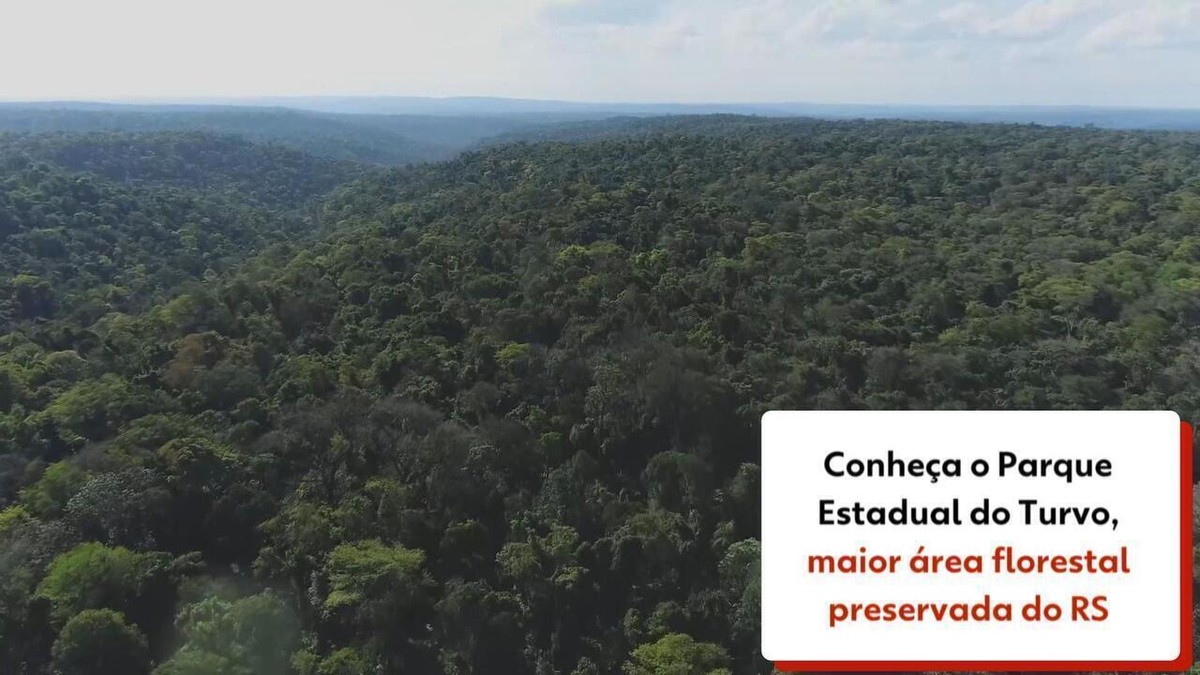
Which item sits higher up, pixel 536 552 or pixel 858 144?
pixel 858 144

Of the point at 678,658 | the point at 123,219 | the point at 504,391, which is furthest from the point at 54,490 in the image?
the point at 123,219

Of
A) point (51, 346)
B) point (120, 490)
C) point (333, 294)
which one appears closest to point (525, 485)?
point (120, 490)

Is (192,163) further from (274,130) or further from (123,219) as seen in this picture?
(274,130)

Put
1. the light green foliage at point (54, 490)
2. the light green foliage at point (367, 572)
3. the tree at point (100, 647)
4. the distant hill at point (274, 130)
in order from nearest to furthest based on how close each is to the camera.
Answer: the tree at point (100, 647), the light green foliage at point (367, 572), the light green foliage at point (54, 490), the distant hill at point (274, 130)

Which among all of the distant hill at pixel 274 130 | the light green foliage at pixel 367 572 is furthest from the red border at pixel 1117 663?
the distant hill at pixel 274 130

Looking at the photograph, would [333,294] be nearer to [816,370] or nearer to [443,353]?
[443,353]

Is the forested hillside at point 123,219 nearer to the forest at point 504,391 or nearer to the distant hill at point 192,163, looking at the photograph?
the distant hill at point 192,163

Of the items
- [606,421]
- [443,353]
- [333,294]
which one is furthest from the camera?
[333,294]

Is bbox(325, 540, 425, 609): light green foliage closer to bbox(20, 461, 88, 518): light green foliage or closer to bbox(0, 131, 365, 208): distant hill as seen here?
bbox(20, 461, 88, 518): light green foliage
